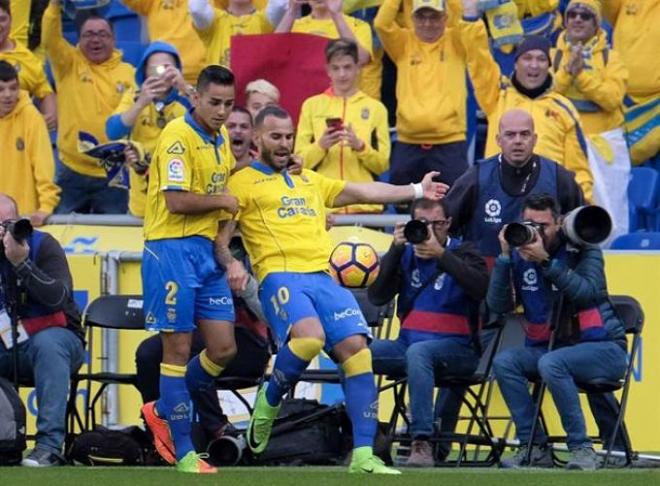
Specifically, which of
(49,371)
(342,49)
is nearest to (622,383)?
(49,371)

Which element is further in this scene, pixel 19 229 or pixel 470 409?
pixel 470 409

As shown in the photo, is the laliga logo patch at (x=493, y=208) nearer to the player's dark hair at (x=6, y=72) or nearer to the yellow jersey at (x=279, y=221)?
the yellow jersey at (x=279, y=221)

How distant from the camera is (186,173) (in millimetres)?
10219

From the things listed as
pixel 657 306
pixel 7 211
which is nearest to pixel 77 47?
pixel 7 211

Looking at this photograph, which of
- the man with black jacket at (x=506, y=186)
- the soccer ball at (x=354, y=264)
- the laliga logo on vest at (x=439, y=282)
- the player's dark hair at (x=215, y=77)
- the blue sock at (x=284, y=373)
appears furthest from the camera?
the soccer ball at (x=354, y=264)

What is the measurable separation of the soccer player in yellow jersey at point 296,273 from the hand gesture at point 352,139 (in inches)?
110

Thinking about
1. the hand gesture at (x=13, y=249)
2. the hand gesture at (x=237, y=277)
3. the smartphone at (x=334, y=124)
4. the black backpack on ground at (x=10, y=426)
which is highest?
the smartphone at (x=334, y=124)

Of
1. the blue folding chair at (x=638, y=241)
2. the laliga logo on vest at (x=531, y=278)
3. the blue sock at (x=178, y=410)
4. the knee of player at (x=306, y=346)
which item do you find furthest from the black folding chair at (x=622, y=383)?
the blue sock at (x=178, y=410)

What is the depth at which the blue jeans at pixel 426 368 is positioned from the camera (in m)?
11.1

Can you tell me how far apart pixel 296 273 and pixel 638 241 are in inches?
158

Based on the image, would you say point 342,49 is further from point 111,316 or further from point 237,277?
point 237,277

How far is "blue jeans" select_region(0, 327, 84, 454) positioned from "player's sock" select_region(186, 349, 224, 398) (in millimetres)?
778

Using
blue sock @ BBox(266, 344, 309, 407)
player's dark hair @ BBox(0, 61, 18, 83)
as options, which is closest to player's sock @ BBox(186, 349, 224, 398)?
blue sock @ BBox(266, 344, 309, 407)

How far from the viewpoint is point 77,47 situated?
15.2 m
